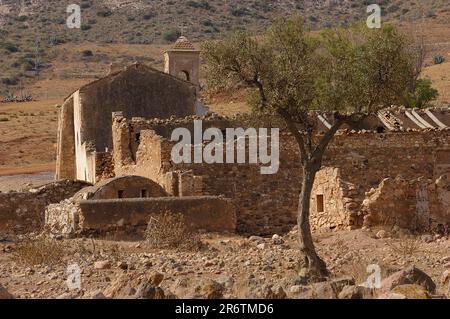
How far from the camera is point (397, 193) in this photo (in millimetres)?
22578

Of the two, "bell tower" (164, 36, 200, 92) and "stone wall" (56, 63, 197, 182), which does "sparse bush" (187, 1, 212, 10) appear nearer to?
"bell tower" (164, 36, 200, 92)

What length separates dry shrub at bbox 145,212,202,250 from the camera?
20016 mm

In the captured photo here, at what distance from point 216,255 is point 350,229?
4062mm


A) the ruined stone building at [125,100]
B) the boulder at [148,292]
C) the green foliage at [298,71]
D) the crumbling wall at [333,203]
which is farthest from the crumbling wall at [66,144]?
the boulder at [148,292]

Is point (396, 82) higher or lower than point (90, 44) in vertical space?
lower

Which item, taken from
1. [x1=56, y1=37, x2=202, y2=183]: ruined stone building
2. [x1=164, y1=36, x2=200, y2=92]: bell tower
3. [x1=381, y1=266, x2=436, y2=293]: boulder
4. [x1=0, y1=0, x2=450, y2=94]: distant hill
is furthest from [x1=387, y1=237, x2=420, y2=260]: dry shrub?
[x1=0, y1=0, x2=450, y2=94]: distant hill

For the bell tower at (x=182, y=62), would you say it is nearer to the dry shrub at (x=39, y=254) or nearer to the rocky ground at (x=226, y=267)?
the rocky ground at (x=226, y=267)

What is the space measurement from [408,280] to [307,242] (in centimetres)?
390

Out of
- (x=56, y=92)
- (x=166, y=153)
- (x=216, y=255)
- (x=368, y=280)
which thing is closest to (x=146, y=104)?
(x=166, y=153)

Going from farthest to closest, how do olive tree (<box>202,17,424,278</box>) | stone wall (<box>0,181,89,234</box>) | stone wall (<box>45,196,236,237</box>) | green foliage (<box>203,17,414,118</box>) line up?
stone wall (<box>0,181,89,234</box>) → stone wall (<box>45,196,236,237</box>) → green foliage (<box>203,17,414,118</box>) → olive tree (<box>202,17,424,278</box>)

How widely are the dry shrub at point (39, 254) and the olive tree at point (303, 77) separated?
3.62 m

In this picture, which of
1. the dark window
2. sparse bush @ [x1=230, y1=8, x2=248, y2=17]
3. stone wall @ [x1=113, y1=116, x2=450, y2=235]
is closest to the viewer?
the dark window

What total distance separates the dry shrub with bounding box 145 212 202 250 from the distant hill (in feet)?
214
